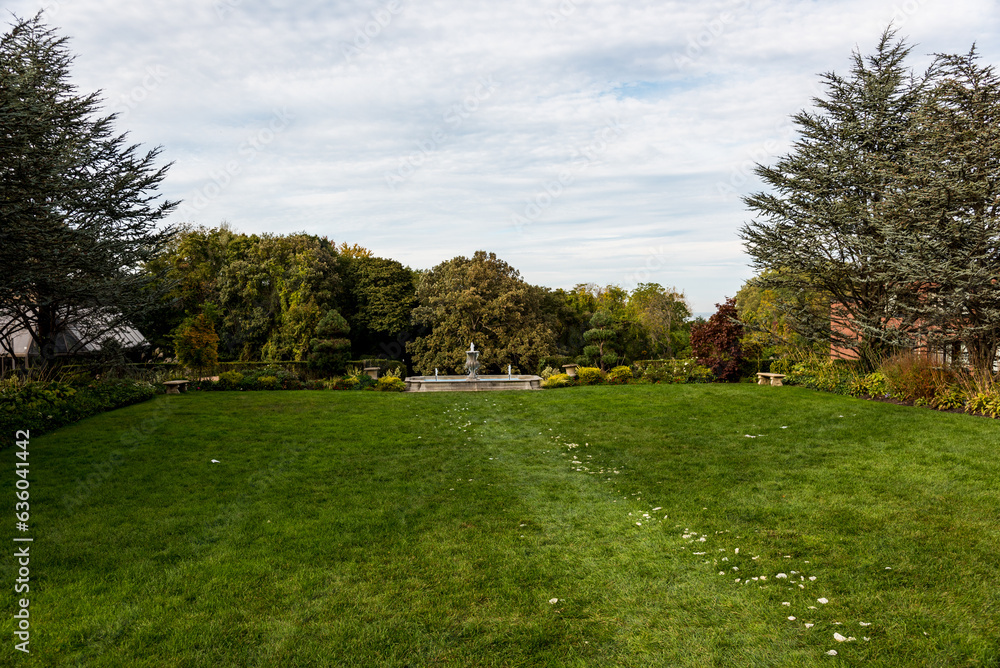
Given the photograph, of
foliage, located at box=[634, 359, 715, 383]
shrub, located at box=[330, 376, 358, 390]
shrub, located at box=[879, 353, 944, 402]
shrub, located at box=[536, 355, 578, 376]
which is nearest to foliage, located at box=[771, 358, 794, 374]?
foliage, located at box=[634, 359, 715, 383]

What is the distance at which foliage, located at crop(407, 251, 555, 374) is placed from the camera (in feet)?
75.9

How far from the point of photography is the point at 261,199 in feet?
65.0

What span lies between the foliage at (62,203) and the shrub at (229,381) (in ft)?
10.2

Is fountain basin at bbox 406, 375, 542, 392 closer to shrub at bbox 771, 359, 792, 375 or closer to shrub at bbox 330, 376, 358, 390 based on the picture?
shrub at bbox 330, 376, 358, 390

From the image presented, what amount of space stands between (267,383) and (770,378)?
16517mm

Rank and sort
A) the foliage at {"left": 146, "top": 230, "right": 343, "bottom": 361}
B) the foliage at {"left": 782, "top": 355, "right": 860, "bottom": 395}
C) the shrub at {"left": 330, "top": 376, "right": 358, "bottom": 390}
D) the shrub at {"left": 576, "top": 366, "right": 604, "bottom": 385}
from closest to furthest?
the foliage at {"left": 782, "top": 355, "right": 860, "bottom": 395}, the shrub at {"left": 330, "top": 376, "right": 358, "bottom": 390}, the shrub at {"left": 576, "top": 366, "right": 604, "bottom": 385}, the foliage at {"left": 146, "top": 230, "right": 343, "bottom": 361}

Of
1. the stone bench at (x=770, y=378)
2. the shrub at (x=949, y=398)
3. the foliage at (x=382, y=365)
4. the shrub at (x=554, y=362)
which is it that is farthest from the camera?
the shrub at (x=554, y=362)

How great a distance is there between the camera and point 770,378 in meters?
17.7

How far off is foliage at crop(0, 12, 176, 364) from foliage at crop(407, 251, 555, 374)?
34.4ft

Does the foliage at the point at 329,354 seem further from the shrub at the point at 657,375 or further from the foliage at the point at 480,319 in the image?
the shrub at the point at 657,375

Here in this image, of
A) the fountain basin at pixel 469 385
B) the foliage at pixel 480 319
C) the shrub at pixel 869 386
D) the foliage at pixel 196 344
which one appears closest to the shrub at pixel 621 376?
the fountain basin at pixel 469 385

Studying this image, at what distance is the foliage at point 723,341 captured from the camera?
18375mm

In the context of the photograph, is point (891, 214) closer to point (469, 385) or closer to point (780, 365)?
point (780, 365)

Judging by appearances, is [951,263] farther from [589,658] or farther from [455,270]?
[455,270]
